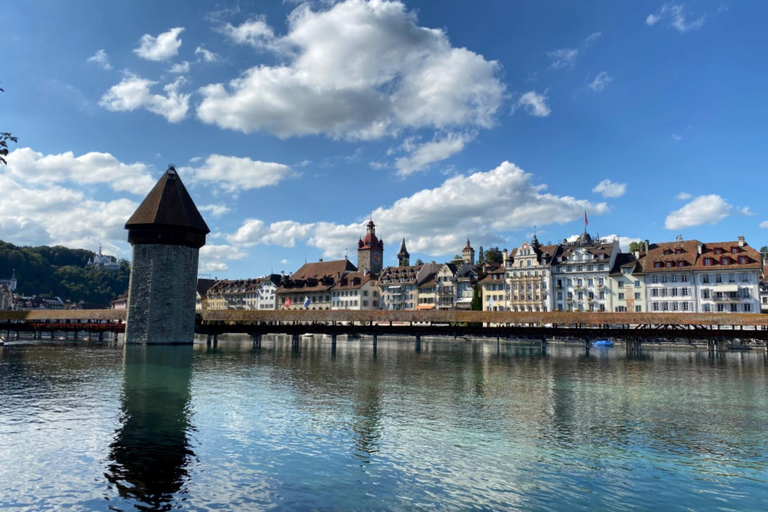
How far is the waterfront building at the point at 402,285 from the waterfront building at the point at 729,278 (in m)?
38.4

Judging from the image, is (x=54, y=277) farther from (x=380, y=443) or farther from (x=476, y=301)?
(x=380, y=443)

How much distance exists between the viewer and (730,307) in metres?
55.6

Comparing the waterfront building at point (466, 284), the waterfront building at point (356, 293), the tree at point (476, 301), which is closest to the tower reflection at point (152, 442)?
the tree at point (476, 301)

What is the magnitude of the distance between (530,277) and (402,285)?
2201cm

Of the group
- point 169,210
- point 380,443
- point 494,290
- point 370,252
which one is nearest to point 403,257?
point 370,252

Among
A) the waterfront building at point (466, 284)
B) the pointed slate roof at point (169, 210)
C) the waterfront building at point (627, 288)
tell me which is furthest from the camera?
the waterfront building at point (466, 284)

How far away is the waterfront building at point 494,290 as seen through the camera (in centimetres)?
7288

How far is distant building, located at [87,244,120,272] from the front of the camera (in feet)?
554

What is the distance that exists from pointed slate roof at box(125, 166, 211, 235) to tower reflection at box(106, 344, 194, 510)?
21142 mm

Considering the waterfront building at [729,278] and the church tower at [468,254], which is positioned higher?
the church tower at [468,254]

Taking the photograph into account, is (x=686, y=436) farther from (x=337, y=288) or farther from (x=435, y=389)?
(x=337, y=288)

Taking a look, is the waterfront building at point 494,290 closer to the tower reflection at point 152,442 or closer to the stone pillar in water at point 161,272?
the stone pillar in water at point 161,272

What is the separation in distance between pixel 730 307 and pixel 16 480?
2441 inches

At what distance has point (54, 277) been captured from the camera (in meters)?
144
